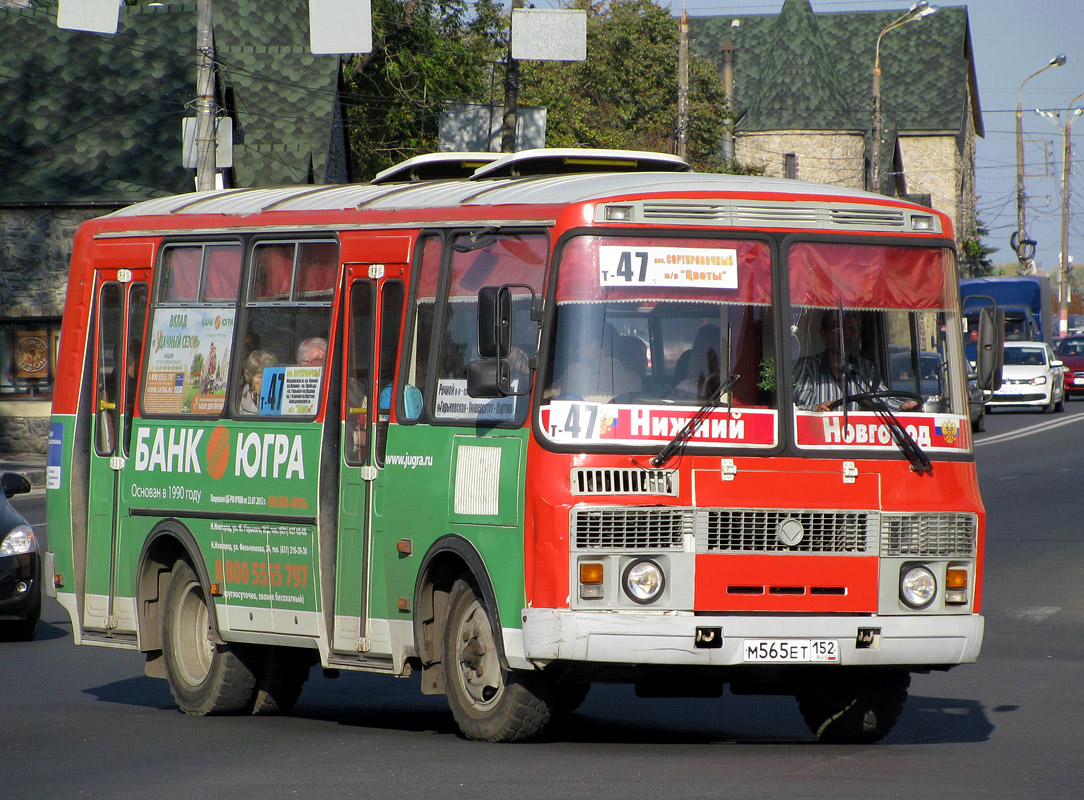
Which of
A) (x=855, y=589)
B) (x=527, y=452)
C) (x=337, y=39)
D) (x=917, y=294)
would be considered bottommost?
(x=855, y=589)

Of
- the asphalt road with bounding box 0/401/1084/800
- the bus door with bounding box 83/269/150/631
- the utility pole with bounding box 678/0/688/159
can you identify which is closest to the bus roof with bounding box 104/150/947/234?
the bus door with bounding box 83/269/150/631

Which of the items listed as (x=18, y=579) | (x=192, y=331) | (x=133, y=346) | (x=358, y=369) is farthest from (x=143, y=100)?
(x=358, y=369)

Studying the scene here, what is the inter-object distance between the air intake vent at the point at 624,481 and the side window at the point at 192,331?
3.11 m

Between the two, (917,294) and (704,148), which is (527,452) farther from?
(704,148)

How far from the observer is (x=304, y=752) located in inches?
331

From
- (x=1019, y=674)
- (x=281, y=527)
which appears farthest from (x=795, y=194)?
(x=1019, y=674)

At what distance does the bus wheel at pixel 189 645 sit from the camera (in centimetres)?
1037

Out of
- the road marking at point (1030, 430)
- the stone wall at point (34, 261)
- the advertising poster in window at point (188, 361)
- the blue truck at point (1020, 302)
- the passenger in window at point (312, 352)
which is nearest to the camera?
the passenger in window at point (312, 352)

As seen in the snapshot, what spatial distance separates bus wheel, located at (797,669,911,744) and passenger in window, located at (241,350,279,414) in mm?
3352

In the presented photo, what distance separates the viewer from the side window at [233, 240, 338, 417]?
962 cm

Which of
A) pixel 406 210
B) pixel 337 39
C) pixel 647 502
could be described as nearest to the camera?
pixel 647 502

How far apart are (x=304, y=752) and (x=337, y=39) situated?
1646 centimetres

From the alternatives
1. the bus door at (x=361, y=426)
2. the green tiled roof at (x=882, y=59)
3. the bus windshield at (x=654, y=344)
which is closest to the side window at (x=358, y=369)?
the bus door at (x=361, y=426)

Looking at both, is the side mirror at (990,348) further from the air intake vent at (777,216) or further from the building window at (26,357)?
the building window at (26,357)
